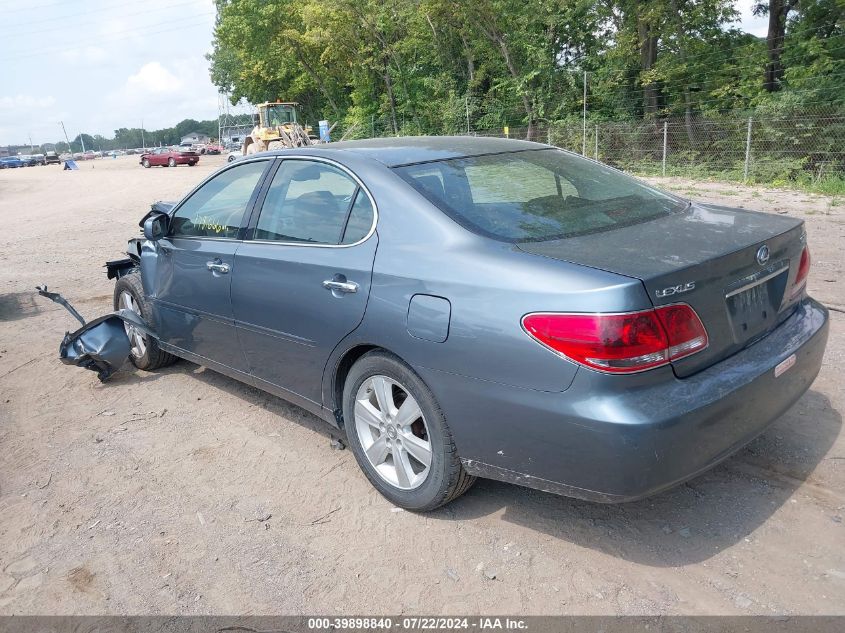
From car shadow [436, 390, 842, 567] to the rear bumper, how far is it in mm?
419

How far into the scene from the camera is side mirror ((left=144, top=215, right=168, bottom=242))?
15.6 ft

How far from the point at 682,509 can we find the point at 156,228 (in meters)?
3.66

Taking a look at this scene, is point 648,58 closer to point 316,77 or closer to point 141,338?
point 141,338

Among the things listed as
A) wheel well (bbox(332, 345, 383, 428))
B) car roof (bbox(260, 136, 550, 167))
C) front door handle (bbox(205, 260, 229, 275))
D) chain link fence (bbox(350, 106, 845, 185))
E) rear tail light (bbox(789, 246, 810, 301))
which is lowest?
chain link fence (bbox(350, 106, 845, 185))

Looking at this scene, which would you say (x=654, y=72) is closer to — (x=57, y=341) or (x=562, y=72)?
(x=562, y=72)

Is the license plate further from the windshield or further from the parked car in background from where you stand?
the parked car in background

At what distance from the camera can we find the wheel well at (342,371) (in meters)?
3.36

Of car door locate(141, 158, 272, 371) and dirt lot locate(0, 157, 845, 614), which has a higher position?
car door locate(141, 158, 272, 371)

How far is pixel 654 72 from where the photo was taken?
22578mm

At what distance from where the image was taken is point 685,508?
3.18 meters

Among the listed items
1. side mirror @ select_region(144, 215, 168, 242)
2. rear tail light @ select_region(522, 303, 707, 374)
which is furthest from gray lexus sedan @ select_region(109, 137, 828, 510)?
side mirror @ select_region(144, 215, 168, 242)

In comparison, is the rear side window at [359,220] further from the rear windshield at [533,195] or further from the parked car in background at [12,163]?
the parked car in background at [12,163]

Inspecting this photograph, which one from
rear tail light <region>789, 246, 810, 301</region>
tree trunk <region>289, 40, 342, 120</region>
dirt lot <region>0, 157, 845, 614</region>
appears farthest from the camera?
tree trunk <region>289, 40, 342, 120</region>

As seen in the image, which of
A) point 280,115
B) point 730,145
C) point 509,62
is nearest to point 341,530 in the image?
point 730,145
